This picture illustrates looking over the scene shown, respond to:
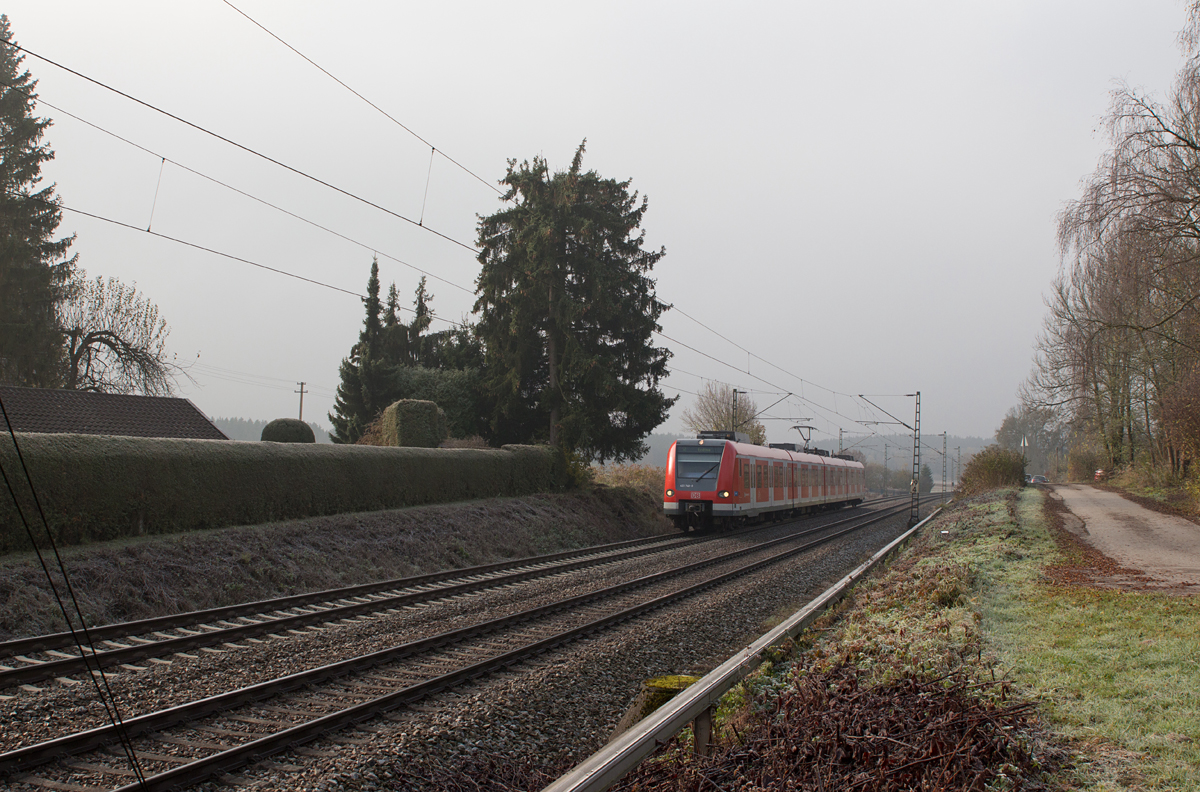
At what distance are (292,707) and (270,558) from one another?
740 cm

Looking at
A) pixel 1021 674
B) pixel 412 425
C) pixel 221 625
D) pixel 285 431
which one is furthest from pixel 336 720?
pixel 285 431

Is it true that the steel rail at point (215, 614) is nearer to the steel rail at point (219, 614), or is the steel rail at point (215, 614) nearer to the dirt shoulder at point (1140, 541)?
the steel rail at point (219, 614)

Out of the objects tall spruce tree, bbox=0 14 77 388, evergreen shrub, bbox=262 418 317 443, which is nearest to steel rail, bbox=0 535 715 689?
evergreen shrub, bbox=262 418 317 443

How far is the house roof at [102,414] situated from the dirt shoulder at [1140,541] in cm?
1912

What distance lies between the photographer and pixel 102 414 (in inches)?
831

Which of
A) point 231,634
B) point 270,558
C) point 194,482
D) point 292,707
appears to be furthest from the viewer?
point 194,482

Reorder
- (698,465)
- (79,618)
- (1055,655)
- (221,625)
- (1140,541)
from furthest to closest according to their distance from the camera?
(698,465) < (1140,541) < (221,625) < (1055,655) < (79,618)

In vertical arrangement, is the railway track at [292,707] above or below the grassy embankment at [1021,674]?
below

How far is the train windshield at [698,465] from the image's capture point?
22.5 metres

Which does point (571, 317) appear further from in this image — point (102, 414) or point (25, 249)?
point (25, 249)

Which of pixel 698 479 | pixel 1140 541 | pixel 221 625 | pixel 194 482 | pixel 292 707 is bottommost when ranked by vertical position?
pixel 221 625

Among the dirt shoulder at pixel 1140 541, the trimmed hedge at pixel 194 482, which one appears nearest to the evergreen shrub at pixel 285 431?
the trimmed hedge at pixel 194 482

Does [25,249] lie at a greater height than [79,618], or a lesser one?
greater

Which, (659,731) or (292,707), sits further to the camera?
(292,707)
